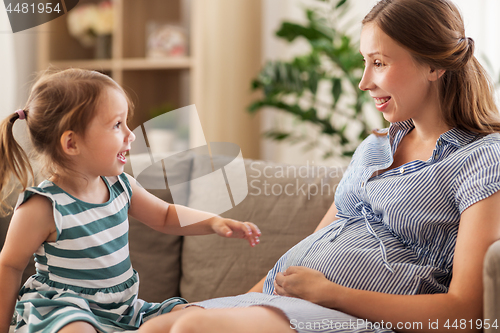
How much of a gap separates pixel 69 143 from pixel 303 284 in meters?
0.53

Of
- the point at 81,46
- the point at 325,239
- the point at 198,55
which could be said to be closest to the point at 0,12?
the point at 81,46

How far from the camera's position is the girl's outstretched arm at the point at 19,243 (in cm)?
83

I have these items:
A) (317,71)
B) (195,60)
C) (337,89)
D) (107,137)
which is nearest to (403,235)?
(107,137)

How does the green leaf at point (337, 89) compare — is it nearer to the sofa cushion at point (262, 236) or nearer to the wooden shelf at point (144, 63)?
the sofa cushion at point (262, 236)

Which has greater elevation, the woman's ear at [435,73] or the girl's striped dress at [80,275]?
the woman's ear at [435,73]

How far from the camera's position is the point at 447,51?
93 cm

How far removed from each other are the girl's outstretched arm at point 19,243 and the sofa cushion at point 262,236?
17.6 inches

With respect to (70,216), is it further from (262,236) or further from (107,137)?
(262,236)

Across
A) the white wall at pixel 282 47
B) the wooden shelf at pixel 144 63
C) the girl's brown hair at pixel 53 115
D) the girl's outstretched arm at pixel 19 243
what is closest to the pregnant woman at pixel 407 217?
the girl's outstretched arm at pixel 19 243

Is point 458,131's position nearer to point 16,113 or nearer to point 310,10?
point 16,113

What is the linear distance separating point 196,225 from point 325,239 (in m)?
0.29

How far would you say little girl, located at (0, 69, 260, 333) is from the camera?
846 millimetres

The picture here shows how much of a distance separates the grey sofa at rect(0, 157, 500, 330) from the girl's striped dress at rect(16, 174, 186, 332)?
31 centimetres

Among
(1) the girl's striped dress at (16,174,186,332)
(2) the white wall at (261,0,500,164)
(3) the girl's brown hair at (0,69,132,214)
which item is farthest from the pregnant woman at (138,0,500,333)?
(2) the white wall at (261,0,500,164)
